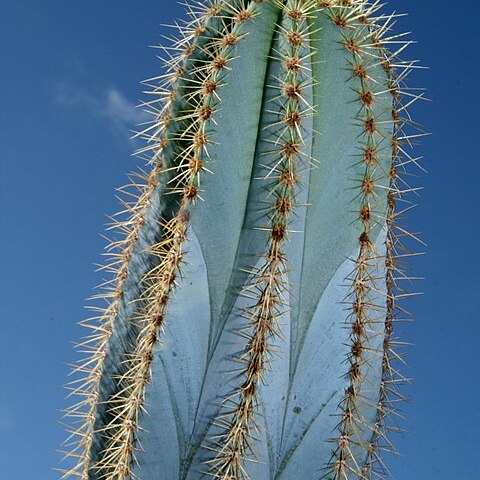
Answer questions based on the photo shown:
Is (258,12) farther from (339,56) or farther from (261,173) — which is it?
(261,173)

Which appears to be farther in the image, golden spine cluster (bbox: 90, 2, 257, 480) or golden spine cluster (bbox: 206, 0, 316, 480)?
golden spine cluster (bbox: 90, 2, 257, 480)

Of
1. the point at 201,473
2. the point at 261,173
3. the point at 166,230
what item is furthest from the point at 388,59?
the point at 201,473

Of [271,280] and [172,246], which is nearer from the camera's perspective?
[271,280]

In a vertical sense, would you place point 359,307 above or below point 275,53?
below

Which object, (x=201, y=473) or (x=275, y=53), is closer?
(x=201, y=473)

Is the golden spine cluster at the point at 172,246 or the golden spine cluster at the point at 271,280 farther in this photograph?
the golden spine cluster at the point at 172,246
